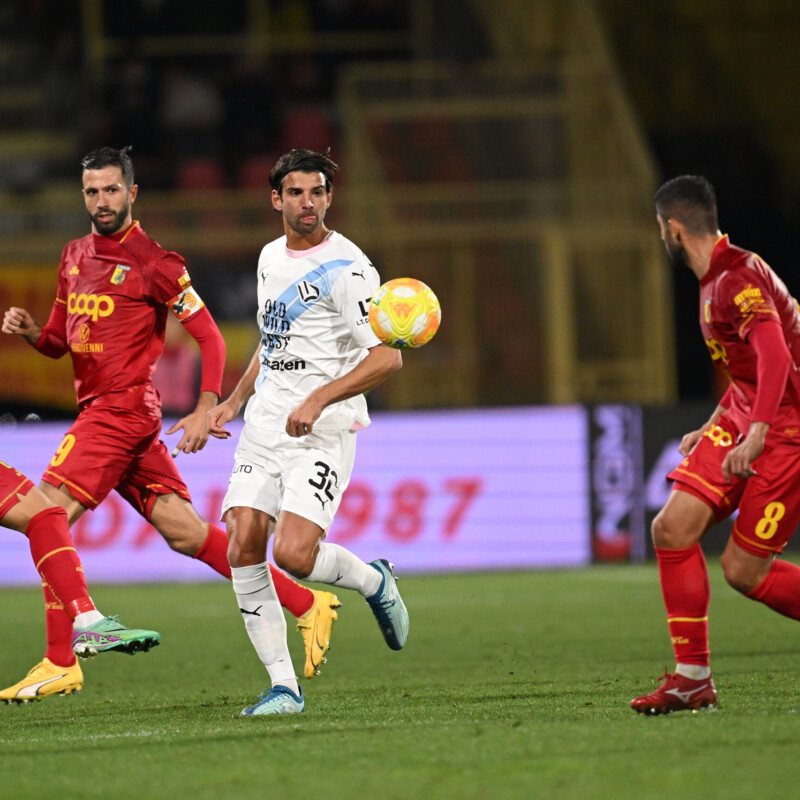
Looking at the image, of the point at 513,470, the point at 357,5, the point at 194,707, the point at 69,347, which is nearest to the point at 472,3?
the point at 357,5

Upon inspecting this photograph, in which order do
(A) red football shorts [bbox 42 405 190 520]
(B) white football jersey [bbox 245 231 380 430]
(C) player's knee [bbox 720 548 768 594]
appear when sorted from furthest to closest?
(A) red football shorts [bbox 42 405 190 520]
(B) white football jersey [bbox 245 231 380 430]
(C) player's knee [bbox 720 548 768 594]

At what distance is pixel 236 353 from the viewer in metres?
14.3

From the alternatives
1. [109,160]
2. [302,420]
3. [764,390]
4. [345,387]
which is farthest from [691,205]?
[109,160]

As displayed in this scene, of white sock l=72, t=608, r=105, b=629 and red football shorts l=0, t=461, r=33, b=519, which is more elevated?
red football shorts l=0, t=461, r=33, b=519

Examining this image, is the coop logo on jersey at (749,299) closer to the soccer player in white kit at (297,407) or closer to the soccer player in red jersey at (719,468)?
the soccer player in red jersey at (719,468)

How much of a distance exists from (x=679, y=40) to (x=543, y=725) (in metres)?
15.4

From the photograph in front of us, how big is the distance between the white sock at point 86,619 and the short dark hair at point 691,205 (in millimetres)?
2613

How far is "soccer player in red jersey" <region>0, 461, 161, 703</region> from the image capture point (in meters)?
5.56

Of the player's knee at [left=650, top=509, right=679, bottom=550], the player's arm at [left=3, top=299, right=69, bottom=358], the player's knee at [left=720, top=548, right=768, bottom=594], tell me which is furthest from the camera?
the player's arm at [left=3, top=299, right=69, bottom=358]

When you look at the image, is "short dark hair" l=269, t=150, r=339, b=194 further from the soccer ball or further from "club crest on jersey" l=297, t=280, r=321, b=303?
the soccer ball

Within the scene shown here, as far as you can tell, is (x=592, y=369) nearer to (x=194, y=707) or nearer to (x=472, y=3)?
(x=472, y=3)

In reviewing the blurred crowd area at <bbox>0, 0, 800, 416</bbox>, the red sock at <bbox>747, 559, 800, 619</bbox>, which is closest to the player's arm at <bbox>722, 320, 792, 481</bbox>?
the red sock at <bbox>747, 559, 800, 619</bbox>

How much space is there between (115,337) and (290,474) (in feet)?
4.06

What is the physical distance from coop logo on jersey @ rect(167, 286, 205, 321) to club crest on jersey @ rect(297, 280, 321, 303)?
2.55ft
